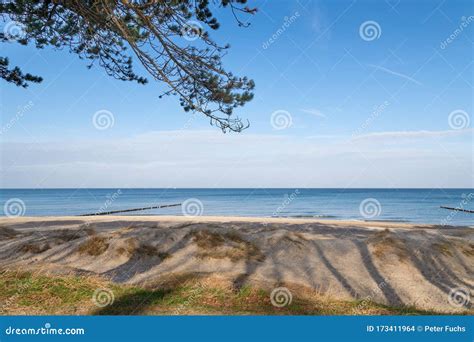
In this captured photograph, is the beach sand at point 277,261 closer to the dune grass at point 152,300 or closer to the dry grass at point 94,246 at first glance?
the dry grass at point 94,246

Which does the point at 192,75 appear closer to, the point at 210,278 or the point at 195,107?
the point at 195,107

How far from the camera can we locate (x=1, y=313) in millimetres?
6520

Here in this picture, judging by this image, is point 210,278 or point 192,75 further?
point 192,75

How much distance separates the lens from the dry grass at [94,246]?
10125 mm

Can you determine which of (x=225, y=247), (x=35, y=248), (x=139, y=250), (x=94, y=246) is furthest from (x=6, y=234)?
(x=225, y=247)

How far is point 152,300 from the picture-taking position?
6965mm

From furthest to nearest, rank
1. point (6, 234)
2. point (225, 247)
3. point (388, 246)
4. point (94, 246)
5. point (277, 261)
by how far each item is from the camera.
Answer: point (6, 234)
point (388, 246)
point (94, 246)
point (225, 247)
point (277, 261)

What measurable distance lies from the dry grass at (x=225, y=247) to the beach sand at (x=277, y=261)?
24mm

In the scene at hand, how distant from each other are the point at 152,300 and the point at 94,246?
3975 mm

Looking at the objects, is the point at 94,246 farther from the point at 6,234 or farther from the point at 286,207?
the point at 286,207

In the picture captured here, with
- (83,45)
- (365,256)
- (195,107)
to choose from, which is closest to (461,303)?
(365,256)

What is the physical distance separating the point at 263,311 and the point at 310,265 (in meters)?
3.29

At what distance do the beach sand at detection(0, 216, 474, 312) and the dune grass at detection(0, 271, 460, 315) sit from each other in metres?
0.45

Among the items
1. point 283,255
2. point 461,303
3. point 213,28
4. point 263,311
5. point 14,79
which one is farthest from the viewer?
point 14,79
